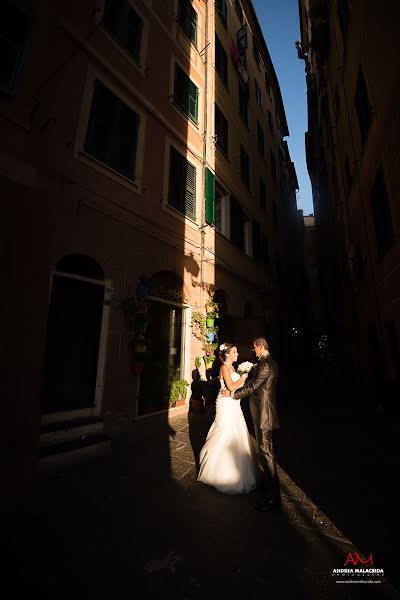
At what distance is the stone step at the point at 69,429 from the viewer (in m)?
4.25

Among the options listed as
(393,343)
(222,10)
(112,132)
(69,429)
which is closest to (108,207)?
(112,132)

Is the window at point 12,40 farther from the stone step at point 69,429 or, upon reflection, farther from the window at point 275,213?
the window at point 275,213

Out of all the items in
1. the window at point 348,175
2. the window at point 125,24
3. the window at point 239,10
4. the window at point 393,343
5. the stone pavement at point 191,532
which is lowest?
the stone pavement at point 191,532

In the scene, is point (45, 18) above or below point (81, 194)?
above

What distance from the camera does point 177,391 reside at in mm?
6984

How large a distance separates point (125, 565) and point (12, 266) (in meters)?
3.57

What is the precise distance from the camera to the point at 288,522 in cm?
283

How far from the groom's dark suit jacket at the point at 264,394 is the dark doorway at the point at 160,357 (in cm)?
352

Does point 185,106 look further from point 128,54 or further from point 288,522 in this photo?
point 288,522

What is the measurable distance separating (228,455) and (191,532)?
1061 mm

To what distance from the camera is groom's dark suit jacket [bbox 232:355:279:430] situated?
3.27 m

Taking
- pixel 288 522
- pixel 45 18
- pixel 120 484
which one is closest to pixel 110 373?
pixel 120 484

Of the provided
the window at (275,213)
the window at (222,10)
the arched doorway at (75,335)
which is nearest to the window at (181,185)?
the arched doorway at (75,335)

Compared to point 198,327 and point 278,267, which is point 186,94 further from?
point 278,267
